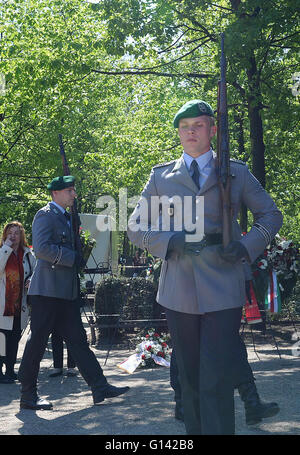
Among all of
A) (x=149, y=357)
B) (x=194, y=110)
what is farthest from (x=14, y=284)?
(x=194, y=110)

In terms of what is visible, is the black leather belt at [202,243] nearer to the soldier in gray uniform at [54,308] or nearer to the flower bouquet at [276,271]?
the soldier in gray uniform at [54,308]

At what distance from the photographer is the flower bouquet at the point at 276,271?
1135 centimetres

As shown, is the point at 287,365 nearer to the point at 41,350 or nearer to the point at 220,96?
the point at 41,350

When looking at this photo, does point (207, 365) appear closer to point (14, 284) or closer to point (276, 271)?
point (14, 284)

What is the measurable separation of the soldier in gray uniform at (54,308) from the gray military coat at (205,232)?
3.05 meters

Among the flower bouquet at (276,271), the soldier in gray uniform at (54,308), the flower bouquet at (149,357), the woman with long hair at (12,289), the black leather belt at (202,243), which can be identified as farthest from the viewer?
the flower bouquet at (276,271)

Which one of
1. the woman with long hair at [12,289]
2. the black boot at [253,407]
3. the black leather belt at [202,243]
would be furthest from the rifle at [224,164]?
the woman with long hair at [12,289]

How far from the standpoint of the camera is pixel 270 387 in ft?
26.5

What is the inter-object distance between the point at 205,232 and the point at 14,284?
6.08 meters

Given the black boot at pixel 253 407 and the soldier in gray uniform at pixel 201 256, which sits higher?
the soldier in gray uniform at pixel 201 256

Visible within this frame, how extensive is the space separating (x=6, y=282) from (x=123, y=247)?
139 feet

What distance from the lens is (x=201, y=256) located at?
4426 mm

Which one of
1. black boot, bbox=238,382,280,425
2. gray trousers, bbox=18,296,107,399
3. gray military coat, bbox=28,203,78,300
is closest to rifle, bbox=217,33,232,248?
black boot, bbox=238,382,280,425

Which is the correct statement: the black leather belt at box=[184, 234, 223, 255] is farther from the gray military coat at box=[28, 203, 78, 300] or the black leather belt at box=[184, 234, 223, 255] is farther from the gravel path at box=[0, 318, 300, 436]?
the gray military coat at box=[28, 203, 78, 300]
